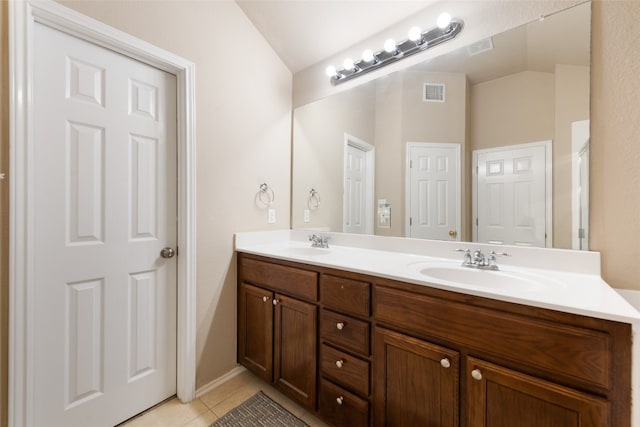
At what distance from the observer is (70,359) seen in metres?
1.27

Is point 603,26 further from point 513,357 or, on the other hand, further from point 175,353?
point 175,353

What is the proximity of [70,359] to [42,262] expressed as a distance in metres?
0.49

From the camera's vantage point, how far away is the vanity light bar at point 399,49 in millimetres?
1467

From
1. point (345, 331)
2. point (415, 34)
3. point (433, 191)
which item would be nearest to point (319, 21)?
point (415, 34)

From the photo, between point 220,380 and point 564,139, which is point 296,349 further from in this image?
point 564,139

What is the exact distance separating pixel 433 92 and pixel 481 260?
1015 millimetres

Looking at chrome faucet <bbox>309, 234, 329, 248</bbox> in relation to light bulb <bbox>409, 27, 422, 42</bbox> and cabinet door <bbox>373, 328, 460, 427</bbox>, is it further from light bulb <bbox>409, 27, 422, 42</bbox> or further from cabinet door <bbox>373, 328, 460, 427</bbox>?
light bulb <bbox>409, 27, 422, 42</bbox>

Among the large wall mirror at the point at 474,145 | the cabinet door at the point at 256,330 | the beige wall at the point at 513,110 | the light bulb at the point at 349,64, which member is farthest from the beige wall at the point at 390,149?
the cabinet door at the point at 256,330

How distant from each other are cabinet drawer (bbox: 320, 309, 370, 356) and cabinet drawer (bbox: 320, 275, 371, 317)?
41mm

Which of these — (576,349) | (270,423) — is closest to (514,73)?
(576,349)

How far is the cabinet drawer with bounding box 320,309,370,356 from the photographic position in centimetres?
120

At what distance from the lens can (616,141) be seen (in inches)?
42.3

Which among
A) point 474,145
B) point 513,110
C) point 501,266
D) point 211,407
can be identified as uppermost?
point 513,110

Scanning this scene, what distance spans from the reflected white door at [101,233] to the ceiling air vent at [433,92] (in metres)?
1.53
